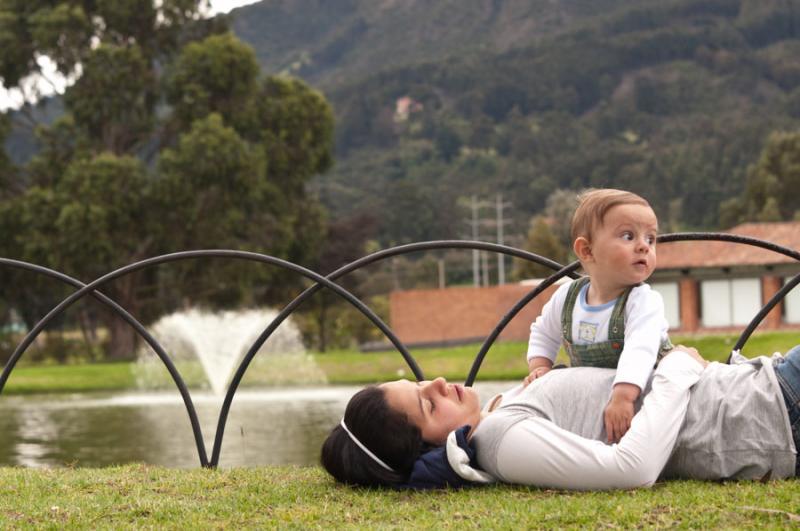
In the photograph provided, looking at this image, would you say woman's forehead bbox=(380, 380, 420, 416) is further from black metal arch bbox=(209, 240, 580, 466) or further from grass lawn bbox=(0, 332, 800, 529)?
black metal arch bbox=(209, 240, 580, 466)

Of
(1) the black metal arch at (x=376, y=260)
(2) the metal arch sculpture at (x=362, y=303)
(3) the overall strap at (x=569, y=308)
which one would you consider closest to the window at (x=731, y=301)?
(2) the metal arch sculpture at (x=362, y=303)

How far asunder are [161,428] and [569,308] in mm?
12375

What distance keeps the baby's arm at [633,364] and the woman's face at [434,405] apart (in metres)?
0.38

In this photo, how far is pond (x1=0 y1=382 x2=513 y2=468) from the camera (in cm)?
1206

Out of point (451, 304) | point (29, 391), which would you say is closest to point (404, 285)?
point (451, 304)

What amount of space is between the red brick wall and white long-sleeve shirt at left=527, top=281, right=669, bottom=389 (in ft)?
93.0

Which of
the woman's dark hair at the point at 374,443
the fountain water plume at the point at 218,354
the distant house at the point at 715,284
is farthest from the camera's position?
the distant house at the point at 715,284

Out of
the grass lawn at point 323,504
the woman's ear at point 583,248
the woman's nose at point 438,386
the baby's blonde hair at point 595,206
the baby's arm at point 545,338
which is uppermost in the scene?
the baby's blonde hair at point 595,206

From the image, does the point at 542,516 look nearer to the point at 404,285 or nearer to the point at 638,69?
the point at 404,285

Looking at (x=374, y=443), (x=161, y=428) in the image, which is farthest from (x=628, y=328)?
(x=161, y=428)

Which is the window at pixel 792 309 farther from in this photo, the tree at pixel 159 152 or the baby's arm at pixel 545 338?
the baby's arm at pixel 545 338

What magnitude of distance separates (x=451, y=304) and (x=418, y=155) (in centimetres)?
5267

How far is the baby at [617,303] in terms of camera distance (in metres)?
3.12

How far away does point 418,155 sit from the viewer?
278 ft
